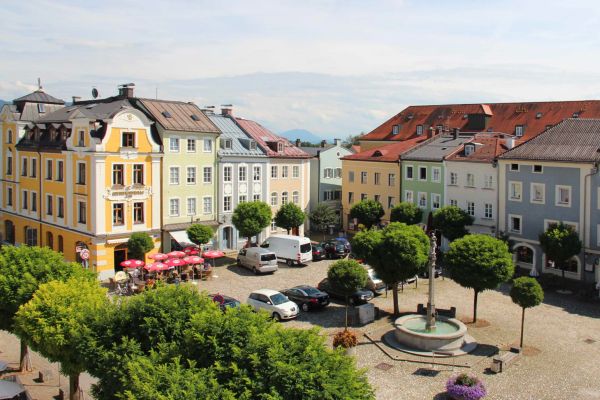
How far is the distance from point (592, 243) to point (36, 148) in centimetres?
4305

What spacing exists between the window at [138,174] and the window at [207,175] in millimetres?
6093

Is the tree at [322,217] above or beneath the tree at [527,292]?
above

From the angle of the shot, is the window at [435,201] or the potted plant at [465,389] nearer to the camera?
the potted plant at [465,389]

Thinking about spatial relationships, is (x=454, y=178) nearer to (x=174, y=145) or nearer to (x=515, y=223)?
(x=515, y=223)

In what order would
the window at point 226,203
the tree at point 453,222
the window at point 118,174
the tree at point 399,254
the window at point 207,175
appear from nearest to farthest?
1. the tree at point 399,254
2. the window at point 118,174
3. the tree at point 453,222
4. the window at point 207,175
5. the window at point 226,203

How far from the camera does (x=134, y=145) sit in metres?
44.9

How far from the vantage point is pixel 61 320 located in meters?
21.7

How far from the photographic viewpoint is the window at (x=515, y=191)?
153 feet

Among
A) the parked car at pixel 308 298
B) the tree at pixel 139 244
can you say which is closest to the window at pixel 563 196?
the parked car at pixel 308 298

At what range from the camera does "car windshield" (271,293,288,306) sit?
33.2 metres

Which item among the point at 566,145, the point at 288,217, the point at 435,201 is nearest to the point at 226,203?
the point at 288,217

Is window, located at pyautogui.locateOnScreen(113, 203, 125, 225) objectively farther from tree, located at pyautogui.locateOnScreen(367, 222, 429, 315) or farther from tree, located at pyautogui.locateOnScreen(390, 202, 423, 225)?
tree, located at pyautogui.locateOnScreen(390, 202, 423, 225)

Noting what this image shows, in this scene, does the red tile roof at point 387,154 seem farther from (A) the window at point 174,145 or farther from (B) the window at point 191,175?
(A) the window at point 174,145

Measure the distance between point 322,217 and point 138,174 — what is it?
20628 mm
